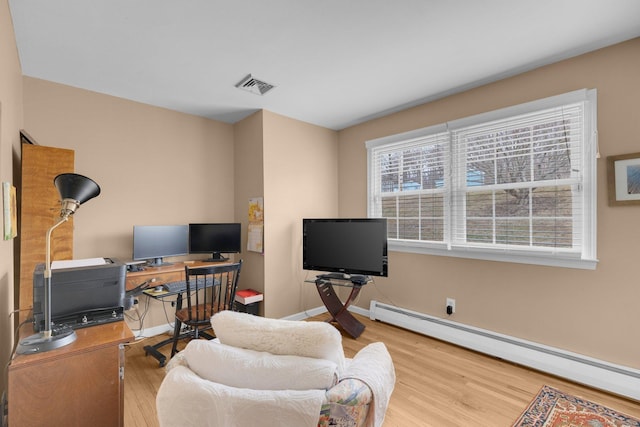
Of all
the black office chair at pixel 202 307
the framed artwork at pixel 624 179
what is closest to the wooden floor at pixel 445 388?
the black office chair at pixel 202 307

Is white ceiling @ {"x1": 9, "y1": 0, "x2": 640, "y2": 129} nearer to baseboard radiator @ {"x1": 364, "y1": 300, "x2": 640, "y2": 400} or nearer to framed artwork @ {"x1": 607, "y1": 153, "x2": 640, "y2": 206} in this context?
framed artwork @ {"x1": 607, "y1": 153, "x2": 640, "y2": 206}

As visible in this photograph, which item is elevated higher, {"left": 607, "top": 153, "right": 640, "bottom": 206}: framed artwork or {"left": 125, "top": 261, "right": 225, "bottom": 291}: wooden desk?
{"left": 607, "top": 153, "right": 640, "bottom": 206}: framed artwork

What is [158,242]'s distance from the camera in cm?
312

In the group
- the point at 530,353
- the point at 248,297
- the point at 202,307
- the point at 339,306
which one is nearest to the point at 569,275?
the point at 530,353

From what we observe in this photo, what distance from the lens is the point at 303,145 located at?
12.6 ft

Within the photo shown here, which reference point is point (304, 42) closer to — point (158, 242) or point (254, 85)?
point (254, 85)

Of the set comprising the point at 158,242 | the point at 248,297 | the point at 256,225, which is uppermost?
the point at 256,225

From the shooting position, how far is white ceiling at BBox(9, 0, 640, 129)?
5.84 feet

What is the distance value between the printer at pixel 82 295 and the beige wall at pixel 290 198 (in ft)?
5.79

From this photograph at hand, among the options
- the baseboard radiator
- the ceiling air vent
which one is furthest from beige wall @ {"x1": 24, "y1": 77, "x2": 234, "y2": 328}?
the baseboard radiator

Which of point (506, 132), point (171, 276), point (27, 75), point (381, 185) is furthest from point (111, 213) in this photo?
point (506, 132)

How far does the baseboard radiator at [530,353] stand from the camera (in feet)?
6.90

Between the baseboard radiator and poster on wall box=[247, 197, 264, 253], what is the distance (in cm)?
179

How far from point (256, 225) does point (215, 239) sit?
0.51 m
